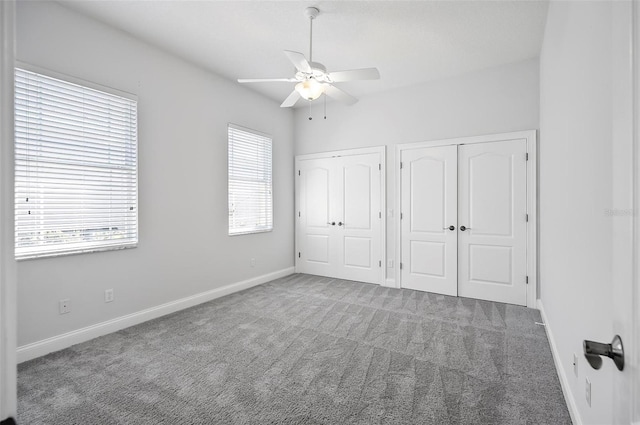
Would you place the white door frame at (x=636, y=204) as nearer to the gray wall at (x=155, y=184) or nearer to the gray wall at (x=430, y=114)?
the gray wall at (x=155, y=184)

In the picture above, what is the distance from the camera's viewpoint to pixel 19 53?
2.46m

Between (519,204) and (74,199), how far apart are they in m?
4.87

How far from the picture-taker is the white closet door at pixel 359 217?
493 centimetres

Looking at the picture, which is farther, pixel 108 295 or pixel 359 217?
pixel 359 217

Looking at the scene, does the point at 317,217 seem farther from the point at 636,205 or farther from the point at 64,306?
the point at 636,205

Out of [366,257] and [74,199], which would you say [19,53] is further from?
[366,257]

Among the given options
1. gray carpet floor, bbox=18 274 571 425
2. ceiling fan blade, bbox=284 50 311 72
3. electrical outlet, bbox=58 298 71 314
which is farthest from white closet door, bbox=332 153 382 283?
electrical outlet, bbox=58 298 71 314

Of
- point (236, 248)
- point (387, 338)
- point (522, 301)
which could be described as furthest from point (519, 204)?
point (236, 248)

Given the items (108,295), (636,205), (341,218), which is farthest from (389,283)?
(636,205)

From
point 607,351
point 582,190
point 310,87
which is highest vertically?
point 310,87

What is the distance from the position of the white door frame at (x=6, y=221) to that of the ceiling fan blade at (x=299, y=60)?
6.31 feet

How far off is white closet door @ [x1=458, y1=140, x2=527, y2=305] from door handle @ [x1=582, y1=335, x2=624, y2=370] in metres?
3.66

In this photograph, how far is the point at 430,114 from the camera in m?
4.46

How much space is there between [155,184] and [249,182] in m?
1.52
